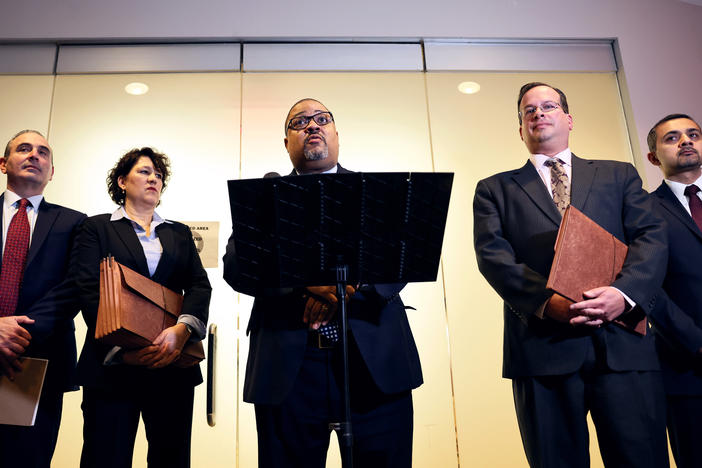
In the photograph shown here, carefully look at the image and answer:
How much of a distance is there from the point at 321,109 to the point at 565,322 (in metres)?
1.22

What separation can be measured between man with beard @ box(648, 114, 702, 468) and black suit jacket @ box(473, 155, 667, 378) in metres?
0.37

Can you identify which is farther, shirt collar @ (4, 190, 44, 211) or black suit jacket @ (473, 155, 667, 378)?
shirt collar @ (4, 190, 44, 211)

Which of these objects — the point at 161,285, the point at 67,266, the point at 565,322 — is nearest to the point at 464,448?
the point at 565,322

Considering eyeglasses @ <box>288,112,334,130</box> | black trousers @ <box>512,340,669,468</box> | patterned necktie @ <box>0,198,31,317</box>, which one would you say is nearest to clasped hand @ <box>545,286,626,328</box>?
black trousers @ <box>512,340,669,468</box>

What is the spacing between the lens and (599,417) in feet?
6.46

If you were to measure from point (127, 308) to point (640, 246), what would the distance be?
1.81 meters

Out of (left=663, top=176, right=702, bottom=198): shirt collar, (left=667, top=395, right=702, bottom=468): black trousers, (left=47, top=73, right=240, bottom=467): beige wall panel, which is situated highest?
(left=47, top=73, right=240, bottom=467): beige wall panel

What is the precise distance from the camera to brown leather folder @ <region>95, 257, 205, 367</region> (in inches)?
84.8

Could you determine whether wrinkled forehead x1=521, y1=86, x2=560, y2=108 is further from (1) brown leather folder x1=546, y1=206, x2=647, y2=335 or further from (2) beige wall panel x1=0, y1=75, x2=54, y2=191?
(2) beige wall panel x1=0, y1=75, x2=54, y2=191

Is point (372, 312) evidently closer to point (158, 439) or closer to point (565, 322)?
point (565, 322)

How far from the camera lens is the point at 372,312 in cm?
204

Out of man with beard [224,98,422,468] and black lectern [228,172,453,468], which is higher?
black lectern [228,172,453,468]

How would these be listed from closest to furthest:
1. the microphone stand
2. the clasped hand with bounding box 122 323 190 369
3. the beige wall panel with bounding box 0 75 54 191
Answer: the microphone stand < the clasped hand with bounding box 122 323 190 369 < the beige wall panel with bounding box 0 75 54 191

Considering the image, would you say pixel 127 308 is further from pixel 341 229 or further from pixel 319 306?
pixel 341 229
